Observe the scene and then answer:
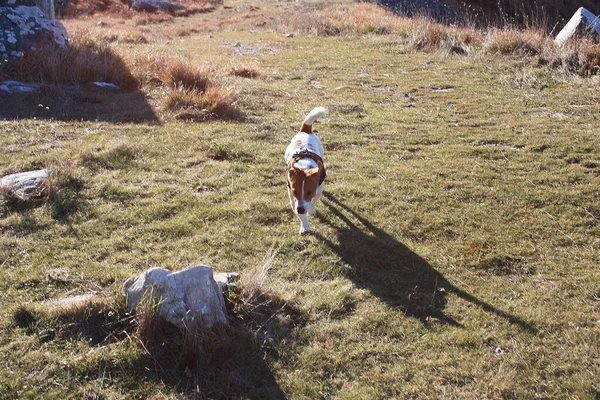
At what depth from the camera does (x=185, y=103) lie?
8.80 metres

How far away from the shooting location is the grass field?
3682mm

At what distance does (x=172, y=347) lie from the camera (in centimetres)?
377

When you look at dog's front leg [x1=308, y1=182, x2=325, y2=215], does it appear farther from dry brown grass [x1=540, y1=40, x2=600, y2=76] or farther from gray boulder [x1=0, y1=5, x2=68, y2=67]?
dry brown grass [x1=540, y1=40, x2=600, y2=76]

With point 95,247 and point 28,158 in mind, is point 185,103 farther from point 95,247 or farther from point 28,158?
point 95,247

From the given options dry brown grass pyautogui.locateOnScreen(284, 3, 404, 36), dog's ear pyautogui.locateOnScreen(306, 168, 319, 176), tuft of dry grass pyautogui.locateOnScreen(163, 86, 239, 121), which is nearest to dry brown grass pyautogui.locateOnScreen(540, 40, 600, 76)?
dry brown grass pyautogui.locateOnScreen(284, 3, 404, 36)

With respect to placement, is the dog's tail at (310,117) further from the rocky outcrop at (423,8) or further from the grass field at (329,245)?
the rocky outcrop at (423,8)

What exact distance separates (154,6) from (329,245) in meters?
23.2

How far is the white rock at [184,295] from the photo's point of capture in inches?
150

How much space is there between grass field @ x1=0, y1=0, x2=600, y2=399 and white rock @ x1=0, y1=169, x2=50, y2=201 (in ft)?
0.71

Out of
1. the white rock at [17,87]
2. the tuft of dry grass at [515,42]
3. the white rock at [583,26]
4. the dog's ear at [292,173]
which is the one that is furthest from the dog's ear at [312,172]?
the white rock at [583,26]

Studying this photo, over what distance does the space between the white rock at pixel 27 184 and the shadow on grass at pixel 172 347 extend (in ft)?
6.81

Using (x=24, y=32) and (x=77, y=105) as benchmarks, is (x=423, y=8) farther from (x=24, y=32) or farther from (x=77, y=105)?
(x=77, y=105)

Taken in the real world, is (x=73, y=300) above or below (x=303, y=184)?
below

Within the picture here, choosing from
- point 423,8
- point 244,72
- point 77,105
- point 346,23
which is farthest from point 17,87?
point 423,8
